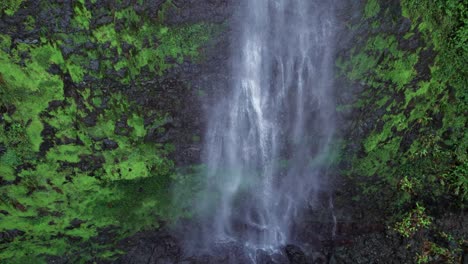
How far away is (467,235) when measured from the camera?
897 centimetres

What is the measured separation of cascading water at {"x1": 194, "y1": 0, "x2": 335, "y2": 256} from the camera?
8.37 meters

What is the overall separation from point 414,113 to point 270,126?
3838 mm

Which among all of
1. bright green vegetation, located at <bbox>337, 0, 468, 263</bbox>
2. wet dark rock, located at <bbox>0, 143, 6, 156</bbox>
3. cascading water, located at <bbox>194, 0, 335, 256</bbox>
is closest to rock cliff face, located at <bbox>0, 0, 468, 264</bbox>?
wet dark rock, located at <bbox>0, 143, 6, 156</bbox>

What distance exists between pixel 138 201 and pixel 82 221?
4.89 ft

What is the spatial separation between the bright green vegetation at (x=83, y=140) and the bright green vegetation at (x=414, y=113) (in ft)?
14.7

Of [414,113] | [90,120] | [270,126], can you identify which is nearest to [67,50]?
[90,120]

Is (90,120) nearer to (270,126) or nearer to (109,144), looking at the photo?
(109,144)

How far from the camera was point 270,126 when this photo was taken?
915 centimetres

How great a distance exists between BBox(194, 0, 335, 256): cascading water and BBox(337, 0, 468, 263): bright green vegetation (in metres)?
0.92

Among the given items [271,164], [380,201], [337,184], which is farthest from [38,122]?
[380,201]

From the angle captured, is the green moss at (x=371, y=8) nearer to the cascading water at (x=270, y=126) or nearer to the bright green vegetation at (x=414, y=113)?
the bright green vegetation at (x=414, y=113)

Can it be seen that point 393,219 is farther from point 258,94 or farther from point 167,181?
point 167,181

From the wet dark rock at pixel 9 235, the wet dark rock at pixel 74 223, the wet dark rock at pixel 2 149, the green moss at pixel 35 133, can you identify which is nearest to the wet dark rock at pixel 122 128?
the green moss at pixel 35 133

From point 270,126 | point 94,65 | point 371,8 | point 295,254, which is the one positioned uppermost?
point 371,8
